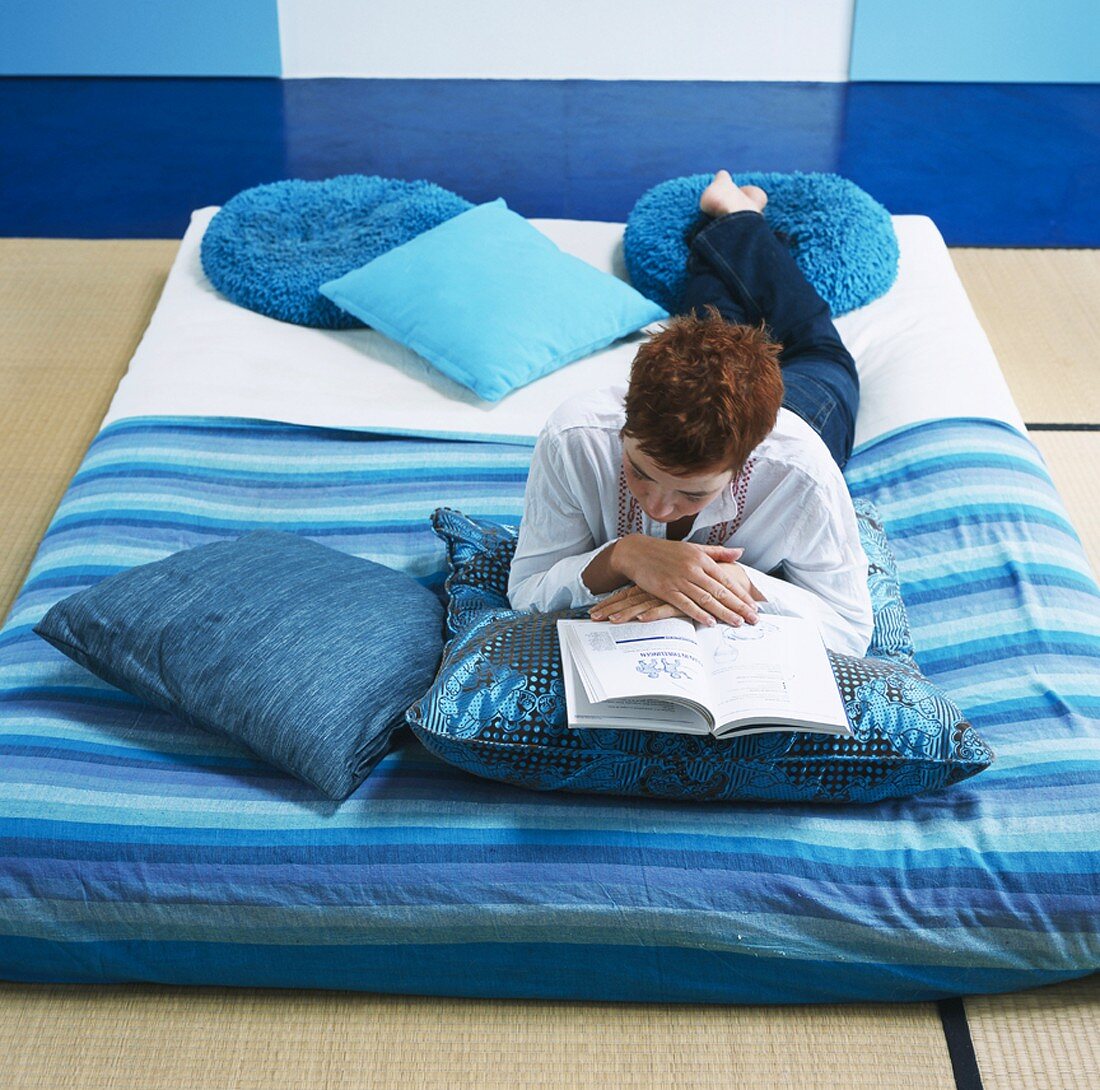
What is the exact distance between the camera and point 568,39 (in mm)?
4457

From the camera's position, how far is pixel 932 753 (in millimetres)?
1507

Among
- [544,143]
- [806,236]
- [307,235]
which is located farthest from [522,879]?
[544,143]

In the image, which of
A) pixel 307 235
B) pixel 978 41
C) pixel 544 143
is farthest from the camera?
pixel 978 41

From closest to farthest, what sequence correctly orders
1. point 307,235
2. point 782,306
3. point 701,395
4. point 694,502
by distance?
point 701,395 < point 694,502 < point 782,306 < point 307,235

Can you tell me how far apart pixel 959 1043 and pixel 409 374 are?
145 cm

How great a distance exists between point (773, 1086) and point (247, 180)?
3103 millimetres

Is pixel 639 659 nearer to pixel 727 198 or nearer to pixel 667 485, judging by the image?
pixel 667 485

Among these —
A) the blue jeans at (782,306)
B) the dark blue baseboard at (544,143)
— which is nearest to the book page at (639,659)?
the blue jeans at (782,306)

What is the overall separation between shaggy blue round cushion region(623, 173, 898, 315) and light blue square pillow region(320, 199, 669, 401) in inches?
2.9

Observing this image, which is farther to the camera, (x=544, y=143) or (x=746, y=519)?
(x=544, y=143)

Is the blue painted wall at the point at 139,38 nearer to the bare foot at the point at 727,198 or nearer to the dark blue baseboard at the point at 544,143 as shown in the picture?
the dark blue baseboard at the point at 544,143

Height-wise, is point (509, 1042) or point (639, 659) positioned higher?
point (639, 659)

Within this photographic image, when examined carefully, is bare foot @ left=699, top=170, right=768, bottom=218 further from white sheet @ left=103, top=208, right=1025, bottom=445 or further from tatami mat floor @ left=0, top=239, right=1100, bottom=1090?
tatami mat floor @ left=0, top=239, right=1100, bottom=1090

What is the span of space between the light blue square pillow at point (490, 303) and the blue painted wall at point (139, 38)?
2.26 m
